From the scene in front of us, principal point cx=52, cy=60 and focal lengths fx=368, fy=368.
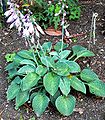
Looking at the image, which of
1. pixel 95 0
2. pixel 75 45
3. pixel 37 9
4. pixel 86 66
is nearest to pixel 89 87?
pixel 86 66

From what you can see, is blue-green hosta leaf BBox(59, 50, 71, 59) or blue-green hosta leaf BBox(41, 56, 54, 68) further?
blue-green hosta leaf BBox(59, 50, 71, 59)

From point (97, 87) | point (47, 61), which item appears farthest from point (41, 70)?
point (97, 87)

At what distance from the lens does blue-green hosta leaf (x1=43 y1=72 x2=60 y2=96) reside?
378cm

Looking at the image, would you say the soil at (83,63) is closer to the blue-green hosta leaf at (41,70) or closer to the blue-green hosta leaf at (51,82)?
the blue-green hosta leaf at (51,82)

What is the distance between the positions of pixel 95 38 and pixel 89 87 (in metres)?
1.04

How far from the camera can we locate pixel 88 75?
13.3 ft

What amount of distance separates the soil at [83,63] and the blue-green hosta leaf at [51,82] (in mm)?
294

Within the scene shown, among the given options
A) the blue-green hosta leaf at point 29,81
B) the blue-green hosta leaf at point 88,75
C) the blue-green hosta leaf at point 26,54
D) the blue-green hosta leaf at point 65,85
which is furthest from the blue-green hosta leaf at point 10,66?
the blue-green hosta leaf at point 88,75

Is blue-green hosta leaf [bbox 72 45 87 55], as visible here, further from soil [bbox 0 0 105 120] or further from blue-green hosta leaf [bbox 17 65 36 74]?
blue-green hosta leaf [bbox 17 65 36 74]

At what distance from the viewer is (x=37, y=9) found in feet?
16.7

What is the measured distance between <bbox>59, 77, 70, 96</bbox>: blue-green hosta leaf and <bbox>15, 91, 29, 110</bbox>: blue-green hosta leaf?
15.6 inches

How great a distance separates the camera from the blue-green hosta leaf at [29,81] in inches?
151

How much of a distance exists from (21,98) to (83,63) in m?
0.96

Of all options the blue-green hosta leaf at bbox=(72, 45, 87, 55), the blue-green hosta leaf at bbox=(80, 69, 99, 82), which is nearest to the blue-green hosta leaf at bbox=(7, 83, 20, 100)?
the blue-green hosta leaf at bbox=(80, 69, 99, 82)
